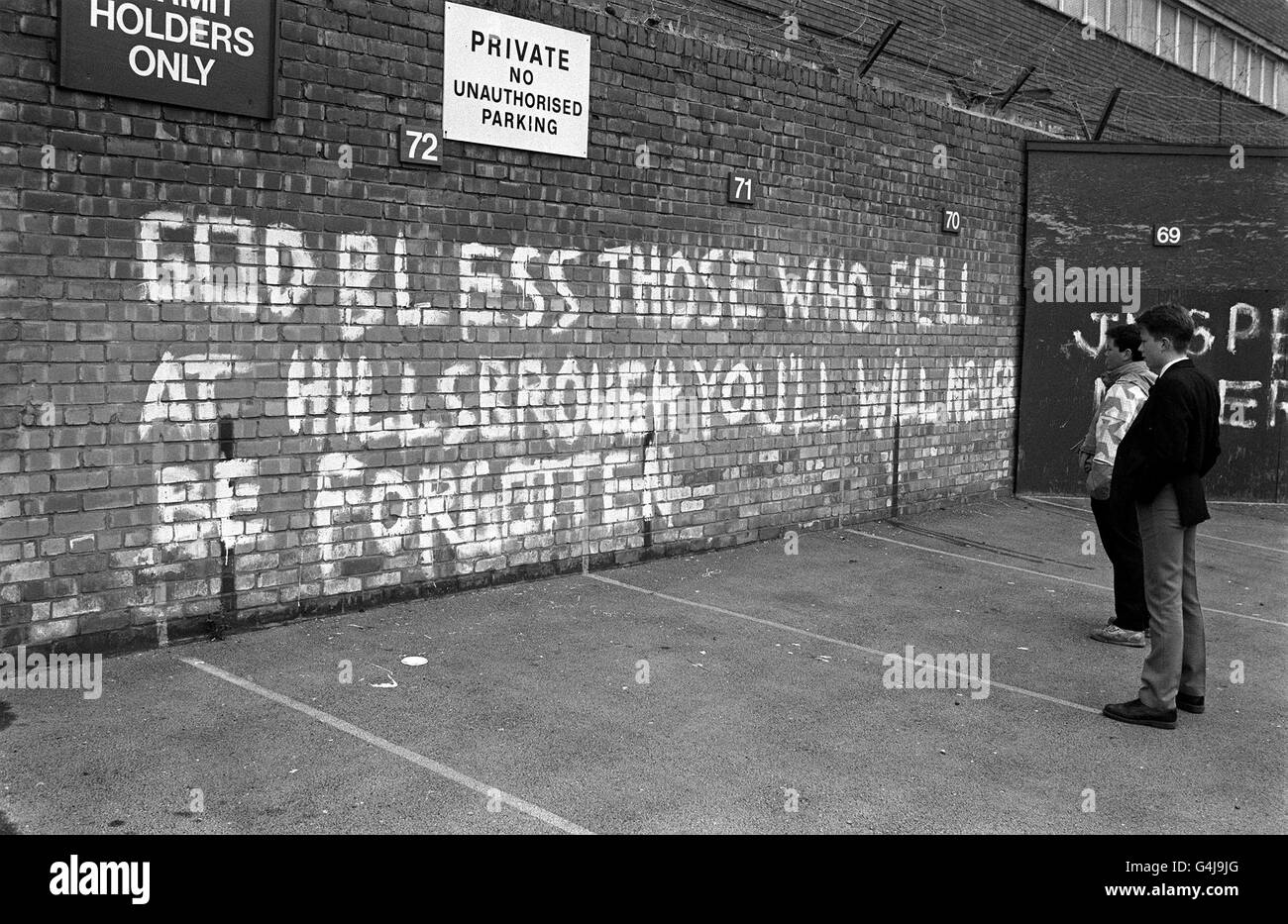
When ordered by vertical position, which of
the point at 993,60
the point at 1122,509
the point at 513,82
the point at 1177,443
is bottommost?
the point at 1122,509

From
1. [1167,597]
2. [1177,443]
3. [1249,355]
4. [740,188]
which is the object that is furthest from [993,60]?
[1167,597]

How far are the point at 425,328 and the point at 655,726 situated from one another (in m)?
3.25

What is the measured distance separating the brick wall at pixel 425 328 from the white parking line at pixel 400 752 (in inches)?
30.2

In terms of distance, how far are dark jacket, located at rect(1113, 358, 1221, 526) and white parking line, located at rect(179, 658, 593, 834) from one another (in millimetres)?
3174

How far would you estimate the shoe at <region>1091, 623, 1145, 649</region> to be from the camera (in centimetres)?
771

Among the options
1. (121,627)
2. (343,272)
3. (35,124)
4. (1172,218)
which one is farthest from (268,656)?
(1172,218)

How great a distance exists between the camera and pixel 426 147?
25.7ft

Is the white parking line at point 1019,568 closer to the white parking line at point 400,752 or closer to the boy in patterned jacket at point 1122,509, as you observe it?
the boy in patterned jacket at point 1122,509

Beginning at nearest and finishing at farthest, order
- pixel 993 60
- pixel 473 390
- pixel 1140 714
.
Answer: pixel 1140 714, pixel 473 390, pixel 993 60

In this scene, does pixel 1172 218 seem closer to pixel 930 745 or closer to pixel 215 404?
pixel 930 745

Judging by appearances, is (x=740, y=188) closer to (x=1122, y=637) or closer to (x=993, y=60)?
(x=1122, y=637)

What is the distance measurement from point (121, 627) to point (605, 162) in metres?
4.55

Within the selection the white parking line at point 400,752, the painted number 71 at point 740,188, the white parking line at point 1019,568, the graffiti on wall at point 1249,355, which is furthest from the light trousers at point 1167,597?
the graffiti on wall at point 1249,355

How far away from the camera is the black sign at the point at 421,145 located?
25.3ft
